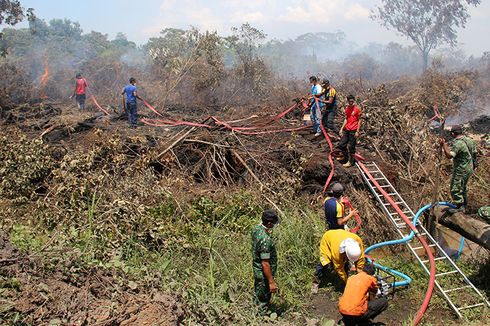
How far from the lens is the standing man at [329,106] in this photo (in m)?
9.90

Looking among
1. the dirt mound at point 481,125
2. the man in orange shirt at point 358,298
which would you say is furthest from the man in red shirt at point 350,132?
the dirt mound at point 481,125

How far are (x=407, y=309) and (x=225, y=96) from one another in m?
14.2

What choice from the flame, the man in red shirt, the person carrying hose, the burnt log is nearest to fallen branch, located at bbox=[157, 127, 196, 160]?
the man in red shirt

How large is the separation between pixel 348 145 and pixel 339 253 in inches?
137

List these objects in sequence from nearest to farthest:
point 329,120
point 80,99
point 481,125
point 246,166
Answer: point 246,166
point 329,120
point 80,99
point 481,125

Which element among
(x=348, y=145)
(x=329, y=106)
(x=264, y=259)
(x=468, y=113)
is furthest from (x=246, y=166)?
(x=468, y=113)

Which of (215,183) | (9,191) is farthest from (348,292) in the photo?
(9,191)

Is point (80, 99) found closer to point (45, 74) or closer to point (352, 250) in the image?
point (45, 74)

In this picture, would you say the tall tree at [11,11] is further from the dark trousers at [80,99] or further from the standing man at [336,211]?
the standing man at [336,211]

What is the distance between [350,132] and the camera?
8.92m

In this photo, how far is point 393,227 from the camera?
26.7 feet

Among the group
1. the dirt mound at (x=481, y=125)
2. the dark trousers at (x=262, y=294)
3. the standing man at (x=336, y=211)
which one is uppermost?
the standing man at (x=336, y=211)

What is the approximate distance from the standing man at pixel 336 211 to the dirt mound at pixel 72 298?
2.68 meters

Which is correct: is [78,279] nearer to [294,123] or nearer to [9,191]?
[9,191]
